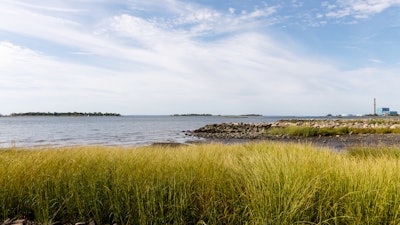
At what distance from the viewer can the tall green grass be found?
324 cm

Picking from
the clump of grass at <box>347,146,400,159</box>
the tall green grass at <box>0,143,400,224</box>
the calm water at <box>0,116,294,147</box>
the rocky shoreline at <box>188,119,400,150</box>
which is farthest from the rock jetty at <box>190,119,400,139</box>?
the tall green grass at <box>0,143,400,224</box>

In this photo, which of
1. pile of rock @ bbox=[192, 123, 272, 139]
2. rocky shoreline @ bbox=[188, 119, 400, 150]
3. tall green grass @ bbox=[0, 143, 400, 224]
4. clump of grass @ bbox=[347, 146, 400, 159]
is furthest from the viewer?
pile of rock @ bbox=[192, 123, 272, 139]

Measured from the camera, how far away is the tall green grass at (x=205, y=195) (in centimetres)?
324

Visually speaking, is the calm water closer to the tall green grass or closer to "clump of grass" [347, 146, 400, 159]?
the tall green grass

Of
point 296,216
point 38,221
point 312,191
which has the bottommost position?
point 38,221

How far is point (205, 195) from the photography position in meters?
3.63

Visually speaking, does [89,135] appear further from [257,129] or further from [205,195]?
[205,195]

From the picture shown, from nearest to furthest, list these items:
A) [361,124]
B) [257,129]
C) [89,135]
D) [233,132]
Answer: [89,135]
[233,132]
[257,129]
[361,124]

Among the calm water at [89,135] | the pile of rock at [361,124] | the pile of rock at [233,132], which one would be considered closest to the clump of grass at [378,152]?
the calm water at [89,135]

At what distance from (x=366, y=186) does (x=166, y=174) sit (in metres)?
2.56

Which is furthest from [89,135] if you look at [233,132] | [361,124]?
[361,124]

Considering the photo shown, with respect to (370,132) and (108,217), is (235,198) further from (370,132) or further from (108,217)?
(370,132)

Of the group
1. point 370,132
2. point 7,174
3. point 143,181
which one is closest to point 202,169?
point 143,181

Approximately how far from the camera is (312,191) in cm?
333
